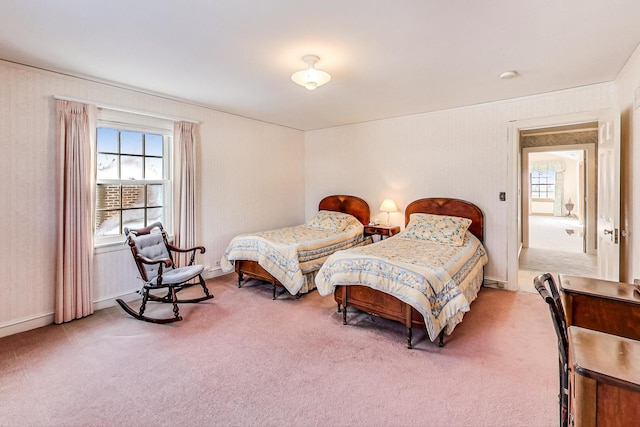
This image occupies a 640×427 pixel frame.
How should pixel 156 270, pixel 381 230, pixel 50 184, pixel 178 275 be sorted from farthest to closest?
pixel 381 230, pixel 156 270, pixel 178 275, pixel 50 184

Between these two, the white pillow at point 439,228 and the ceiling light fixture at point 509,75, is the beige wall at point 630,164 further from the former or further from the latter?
the white pillow at point 439,228

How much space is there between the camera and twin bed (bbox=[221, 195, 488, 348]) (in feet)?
8.57

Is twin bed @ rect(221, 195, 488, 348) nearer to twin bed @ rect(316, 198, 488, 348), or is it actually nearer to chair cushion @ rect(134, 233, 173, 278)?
twin bed @ rect(316, 198, 488, 348)

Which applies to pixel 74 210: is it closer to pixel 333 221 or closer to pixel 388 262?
pixel 388 262

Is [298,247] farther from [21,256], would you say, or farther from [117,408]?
[21,256]

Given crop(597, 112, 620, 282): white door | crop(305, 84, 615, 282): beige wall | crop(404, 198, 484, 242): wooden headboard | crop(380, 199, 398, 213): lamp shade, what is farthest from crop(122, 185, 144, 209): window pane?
crop(597, 112, 620, 282): white door

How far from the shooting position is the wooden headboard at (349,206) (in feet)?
17.6

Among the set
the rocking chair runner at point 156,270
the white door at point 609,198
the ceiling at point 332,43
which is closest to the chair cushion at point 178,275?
the rocking chair runner at point 156,270

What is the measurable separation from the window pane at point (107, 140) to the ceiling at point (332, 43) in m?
0.58

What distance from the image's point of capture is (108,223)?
12.0 feet

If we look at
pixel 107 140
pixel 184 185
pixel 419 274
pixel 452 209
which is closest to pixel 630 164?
pixel 452 209

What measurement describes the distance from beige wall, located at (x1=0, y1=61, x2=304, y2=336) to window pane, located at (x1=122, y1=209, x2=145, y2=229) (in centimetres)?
33

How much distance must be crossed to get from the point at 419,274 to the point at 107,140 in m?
3.77

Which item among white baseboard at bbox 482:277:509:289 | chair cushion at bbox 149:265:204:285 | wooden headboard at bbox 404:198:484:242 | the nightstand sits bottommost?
white baseboard at bbox 482:277:509:289
